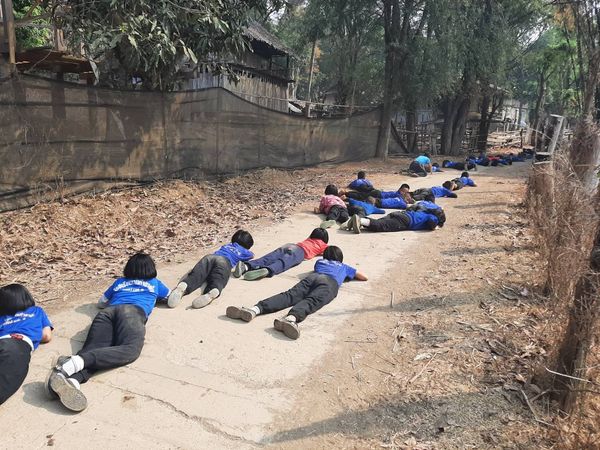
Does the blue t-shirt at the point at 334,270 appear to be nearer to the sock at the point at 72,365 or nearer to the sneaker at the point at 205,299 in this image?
the sneaker at the point at 205,299

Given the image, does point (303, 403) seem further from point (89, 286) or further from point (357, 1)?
point (357, 1)

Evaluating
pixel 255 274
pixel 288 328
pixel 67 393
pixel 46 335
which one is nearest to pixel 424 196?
pixel 255 274

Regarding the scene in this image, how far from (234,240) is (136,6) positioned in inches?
170

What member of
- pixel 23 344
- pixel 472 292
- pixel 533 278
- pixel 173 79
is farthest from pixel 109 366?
pixel 173 79

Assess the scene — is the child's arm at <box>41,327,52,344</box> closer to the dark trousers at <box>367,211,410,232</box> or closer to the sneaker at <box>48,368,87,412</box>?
the sneaker at <box>48,368,87,412</box>

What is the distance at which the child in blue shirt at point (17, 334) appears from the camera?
3111 millimetres

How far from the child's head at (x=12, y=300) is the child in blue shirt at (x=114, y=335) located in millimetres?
524

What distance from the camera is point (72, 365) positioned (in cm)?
319

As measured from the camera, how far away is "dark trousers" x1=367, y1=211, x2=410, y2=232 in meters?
7.84

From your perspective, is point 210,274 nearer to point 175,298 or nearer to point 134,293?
point 175,298

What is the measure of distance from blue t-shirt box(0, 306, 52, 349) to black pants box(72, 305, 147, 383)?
0.41 meters

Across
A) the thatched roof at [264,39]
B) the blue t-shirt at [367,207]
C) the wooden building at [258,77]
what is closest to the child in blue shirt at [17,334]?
the blue t-shirt at [367,207]

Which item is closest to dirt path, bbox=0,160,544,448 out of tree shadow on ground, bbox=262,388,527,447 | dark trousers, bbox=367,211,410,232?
tree shadow on ground, bbox=262,388,527,447

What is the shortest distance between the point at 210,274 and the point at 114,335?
55.4 inches
